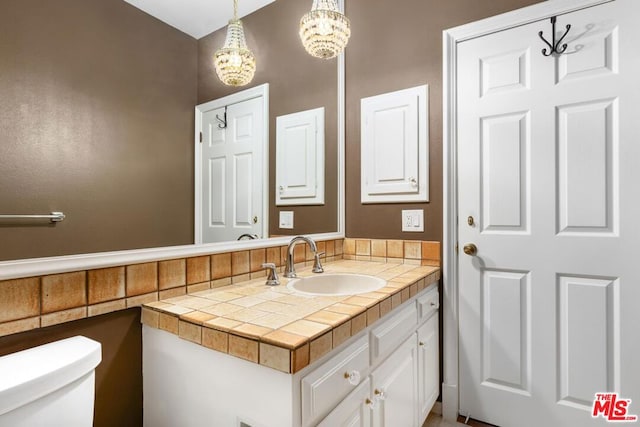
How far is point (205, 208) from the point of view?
117 cm

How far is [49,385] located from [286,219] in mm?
1128

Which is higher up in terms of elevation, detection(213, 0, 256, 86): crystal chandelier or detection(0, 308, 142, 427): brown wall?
detection(213, 0, 256, 86): crystal chandelier

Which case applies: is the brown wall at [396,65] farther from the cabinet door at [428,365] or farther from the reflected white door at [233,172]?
the reflected white door at [233,172]

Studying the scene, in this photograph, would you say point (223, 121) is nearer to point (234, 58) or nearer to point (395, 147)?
point (234, 58)

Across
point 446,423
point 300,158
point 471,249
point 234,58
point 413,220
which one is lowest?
point 446,423

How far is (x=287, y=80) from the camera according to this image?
174cm

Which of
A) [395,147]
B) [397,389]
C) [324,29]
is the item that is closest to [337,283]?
[397,389]

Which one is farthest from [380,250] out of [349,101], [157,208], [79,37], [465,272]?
[79,37]

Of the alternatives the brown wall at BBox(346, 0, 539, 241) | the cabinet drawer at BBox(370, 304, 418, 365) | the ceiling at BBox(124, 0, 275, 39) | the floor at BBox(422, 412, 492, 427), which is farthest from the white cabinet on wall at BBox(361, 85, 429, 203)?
the floor at BBox(422, 412, 492, 427)

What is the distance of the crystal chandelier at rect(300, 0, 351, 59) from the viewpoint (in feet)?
5.02

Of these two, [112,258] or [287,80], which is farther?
[287,80]

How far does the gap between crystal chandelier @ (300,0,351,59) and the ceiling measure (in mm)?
330

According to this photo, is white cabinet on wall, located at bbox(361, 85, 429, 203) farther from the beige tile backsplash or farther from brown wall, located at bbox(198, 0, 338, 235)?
the beige tile backsplash

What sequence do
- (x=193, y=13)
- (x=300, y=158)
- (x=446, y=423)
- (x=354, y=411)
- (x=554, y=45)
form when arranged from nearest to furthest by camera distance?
1. (x=354, y=411)
2. (x=193, y=13)
3. (x=554, y=45)
4. (x=446, y=423)
5. (x=300, y=158)
